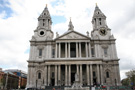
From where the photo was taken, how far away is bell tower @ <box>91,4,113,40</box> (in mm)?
50219

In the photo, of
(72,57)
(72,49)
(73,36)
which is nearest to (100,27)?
(73,36)

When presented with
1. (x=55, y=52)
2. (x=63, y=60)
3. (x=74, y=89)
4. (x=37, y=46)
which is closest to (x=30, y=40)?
(x=37, y=46)

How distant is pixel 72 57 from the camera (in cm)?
4866

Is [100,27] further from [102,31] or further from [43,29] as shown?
[43,29]

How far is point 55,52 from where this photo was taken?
4725 cm

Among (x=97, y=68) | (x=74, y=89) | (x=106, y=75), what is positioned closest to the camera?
(x=74, y=89)

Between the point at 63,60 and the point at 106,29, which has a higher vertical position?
the point at 106,29

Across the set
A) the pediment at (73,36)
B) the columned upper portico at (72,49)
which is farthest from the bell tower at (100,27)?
Answer: the columned upper portico at (72,49)

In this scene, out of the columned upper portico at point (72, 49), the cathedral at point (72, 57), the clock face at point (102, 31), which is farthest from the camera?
the clock face at point (102, 31)

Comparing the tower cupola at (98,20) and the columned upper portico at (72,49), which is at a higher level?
the tower cupola at (98,20)

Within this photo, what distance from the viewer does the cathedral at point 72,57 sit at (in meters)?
41.8

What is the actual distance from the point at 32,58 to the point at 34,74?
560cm

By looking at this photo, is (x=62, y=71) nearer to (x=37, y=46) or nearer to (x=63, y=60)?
(x=63, y=60)

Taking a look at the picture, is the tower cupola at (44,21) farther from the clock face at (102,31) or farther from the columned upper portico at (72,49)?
the clock face at (102,31)
